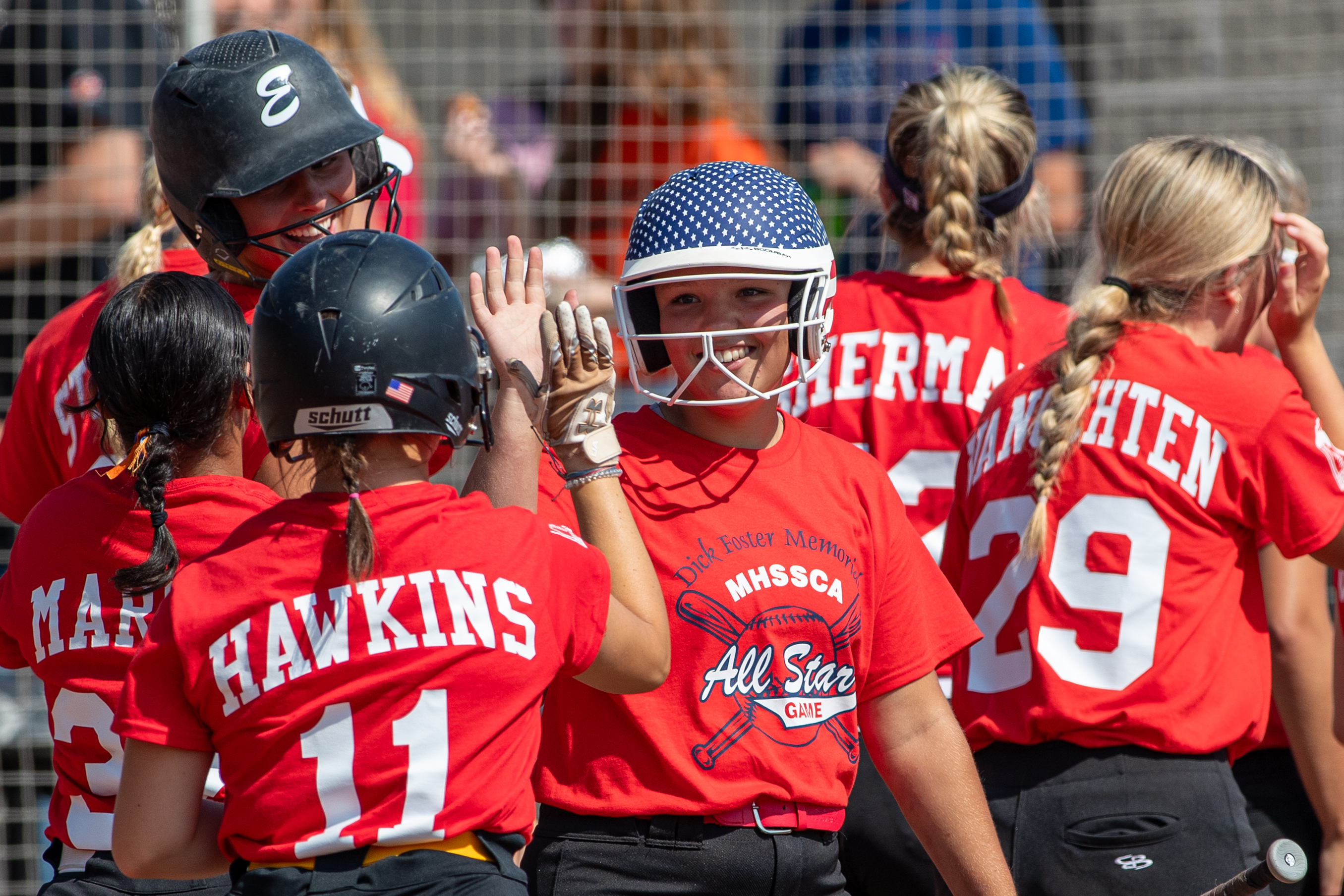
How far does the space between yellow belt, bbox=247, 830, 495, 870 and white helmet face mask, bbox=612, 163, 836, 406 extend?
821mm

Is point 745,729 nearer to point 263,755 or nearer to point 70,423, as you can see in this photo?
point 263,755

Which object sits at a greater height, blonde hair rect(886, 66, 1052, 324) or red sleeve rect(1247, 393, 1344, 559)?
blonde hair rect(886, 66, 1052, 324)

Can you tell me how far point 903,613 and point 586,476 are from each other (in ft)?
2.31

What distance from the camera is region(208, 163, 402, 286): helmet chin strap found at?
2.69 metres

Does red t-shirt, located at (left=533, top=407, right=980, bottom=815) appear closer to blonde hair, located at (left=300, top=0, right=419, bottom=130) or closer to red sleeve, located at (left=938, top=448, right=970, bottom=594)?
red sleeve, located at (left=938, top=448, right=970, bottom=594)

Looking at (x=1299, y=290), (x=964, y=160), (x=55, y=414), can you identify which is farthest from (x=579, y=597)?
(x=1299, y=290)

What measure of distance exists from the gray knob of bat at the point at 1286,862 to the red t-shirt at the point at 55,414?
202cm

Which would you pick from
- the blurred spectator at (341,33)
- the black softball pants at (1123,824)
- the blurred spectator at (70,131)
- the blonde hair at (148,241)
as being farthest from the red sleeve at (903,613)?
the blurred spectator at (70,131)

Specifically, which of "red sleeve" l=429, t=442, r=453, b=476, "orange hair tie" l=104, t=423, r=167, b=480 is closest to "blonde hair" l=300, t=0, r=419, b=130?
"red sleeve" l=429, t=442, r=453, b=476

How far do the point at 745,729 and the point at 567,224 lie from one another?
3628 millimetres

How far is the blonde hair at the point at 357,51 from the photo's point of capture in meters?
5.11

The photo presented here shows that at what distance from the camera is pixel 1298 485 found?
9.06 feet

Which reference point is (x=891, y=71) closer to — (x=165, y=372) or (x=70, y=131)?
(x=70, y=131)

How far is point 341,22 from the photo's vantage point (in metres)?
5.29
